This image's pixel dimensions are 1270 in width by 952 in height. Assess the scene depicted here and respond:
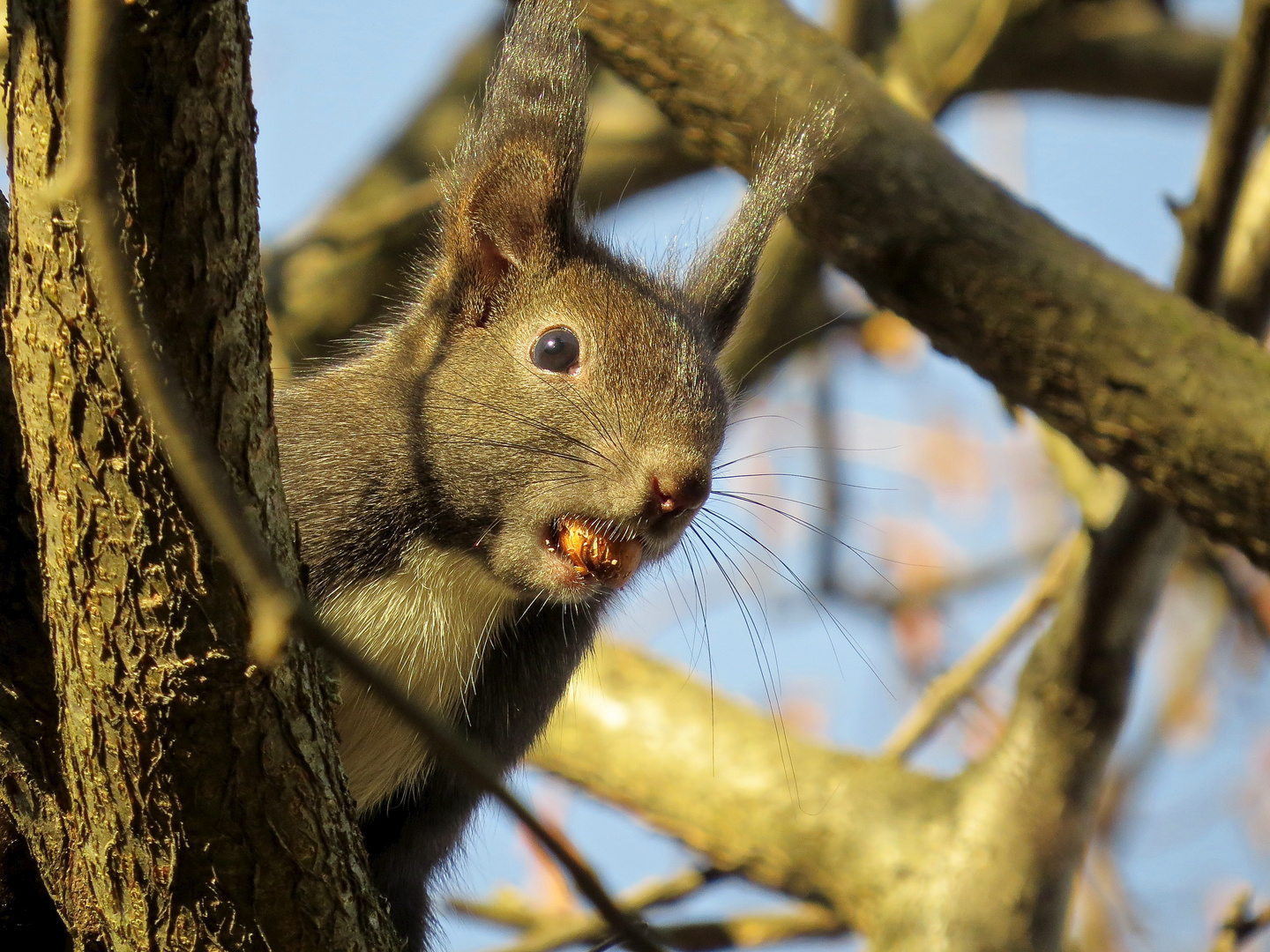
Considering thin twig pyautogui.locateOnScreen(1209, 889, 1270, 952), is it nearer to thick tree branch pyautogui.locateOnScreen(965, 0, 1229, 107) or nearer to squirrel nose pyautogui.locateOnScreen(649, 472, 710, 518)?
squirrel nose pyautogui.locateOnScreen(649, 472, 710, 518)

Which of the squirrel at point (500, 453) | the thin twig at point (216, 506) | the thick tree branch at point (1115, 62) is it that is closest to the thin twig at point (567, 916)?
the squirrel at point (500, 453)

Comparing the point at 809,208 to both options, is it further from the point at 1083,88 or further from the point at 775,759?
the point at 1083,88

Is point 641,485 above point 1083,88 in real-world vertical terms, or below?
below

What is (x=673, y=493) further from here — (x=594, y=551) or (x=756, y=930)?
(x=756, y=930)

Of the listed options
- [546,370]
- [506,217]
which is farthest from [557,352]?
[506,217]

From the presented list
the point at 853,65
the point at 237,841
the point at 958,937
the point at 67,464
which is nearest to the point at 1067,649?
the point at 958,937

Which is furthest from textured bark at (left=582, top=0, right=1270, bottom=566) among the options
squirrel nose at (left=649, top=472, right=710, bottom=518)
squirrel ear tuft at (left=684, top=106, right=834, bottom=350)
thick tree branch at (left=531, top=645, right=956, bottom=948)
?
thick tree branch at (left=531, top=645, right=956, bottom=948)
